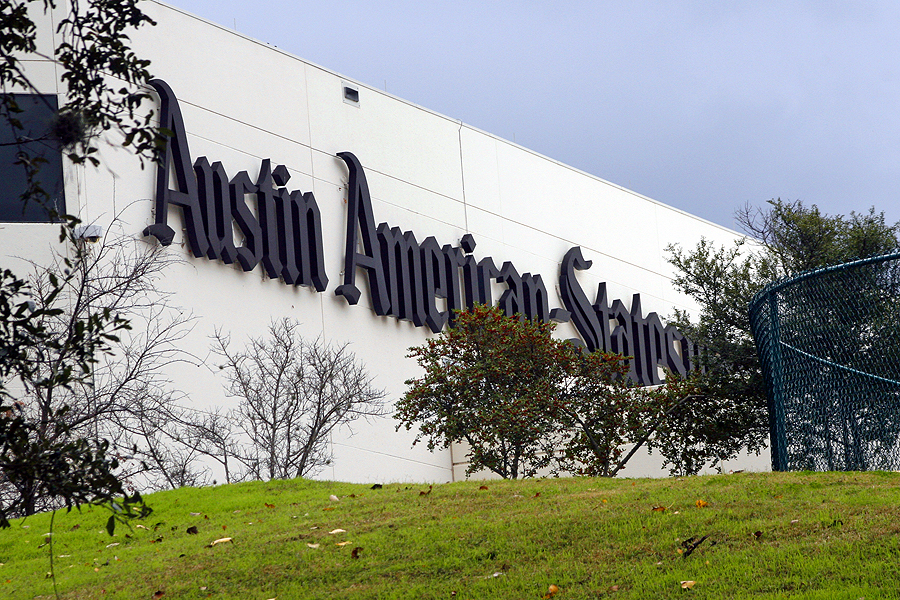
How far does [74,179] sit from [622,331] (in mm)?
16225

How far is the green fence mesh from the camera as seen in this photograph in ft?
36.0

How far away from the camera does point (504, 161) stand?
26.9 metres

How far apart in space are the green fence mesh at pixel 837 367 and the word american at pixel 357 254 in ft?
19.3

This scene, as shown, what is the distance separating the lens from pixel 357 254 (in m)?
21.5

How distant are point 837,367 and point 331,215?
40.4ft

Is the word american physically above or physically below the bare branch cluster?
above

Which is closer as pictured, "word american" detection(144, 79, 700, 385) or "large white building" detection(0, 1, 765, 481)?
"large white building" detection(0, 1, 765, 481)

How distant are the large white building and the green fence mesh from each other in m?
8.49

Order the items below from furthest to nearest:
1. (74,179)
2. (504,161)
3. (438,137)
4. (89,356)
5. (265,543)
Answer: (504,161) → (438,137) → (74,179) → (265,543) → (89,356)

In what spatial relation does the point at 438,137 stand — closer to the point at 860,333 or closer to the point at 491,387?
the point at 491,387

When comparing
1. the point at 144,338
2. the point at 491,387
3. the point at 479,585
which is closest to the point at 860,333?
the point at 479,585

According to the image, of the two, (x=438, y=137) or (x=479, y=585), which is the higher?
(x=438, y=137)

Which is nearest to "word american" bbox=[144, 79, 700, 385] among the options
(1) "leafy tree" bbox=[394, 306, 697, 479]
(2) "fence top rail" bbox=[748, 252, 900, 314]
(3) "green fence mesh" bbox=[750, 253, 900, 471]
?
(1) "leafy tree" bbox=[394, 306, 697, 479]

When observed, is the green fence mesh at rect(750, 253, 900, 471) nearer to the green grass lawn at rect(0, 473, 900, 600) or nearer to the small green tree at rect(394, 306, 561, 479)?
the green grass lawn at rect(0, 473, 900, 600)
